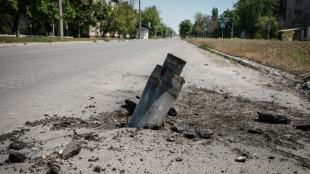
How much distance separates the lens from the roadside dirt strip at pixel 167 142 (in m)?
1.92

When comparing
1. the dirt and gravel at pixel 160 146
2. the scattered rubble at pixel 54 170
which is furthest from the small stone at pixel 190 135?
the scattered rubble at pixel 54 170

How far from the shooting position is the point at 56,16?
2762 cm

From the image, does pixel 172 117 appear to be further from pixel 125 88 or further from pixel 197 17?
pixel 197 17

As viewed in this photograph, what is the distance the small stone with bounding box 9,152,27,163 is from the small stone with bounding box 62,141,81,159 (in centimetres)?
29

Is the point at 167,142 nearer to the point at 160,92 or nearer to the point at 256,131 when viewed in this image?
the point at 160,92

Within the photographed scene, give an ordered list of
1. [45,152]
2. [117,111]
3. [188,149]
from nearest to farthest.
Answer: [45,152], [188,149], [117,111]

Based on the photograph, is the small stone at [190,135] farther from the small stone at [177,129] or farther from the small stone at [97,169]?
the small stone at [97,169]

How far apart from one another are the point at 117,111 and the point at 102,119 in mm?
378

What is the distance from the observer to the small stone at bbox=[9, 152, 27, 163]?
1905 mm

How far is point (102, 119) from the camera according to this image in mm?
3107

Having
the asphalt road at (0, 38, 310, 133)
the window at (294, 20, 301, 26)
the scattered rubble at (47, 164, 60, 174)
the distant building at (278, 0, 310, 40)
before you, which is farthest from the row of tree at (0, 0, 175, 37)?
the window at (294, 20, 301, 26)

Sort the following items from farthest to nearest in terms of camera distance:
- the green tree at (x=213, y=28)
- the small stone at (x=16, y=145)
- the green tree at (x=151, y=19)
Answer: the green tree at (x=151, y=19)
the green tree at (x=213, y=28)
the small stone at (x=16, y=145)

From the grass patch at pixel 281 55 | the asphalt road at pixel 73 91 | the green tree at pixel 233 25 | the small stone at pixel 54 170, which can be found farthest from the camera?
the green tree at pixel 233 25

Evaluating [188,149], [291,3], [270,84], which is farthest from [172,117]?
[291,3]
